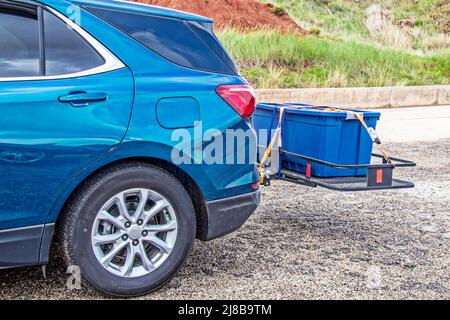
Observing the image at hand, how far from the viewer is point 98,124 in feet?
11.2

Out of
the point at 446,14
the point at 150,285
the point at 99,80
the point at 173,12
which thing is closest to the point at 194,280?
the point at 150,285

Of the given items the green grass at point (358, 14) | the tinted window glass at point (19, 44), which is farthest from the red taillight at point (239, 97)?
the green grass at point (358, 14)

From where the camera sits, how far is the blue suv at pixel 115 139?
10.8ft

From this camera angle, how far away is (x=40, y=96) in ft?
10.8

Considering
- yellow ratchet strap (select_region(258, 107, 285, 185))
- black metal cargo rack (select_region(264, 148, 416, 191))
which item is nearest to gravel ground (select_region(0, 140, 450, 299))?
black metal cargo rack (select_region(264, 148, 416, 191))

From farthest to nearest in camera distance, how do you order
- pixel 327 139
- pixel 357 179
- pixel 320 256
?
1. pixel 357 179
2. pixel 327 139
3. pixel 320 256

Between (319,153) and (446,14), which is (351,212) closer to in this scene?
(319,153)

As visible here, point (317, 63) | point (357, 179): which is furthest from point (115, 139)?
point (317, 63)

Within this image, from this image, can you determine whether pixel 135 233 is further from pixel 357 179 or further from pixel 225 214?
pixel 357 179

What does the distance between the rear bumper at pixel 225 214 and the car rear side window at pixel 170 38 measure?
0.84 m

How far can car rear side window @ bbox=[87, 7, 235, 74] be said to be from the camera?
366 centimetres

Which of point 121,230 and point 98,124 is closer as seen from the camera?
point 98,124

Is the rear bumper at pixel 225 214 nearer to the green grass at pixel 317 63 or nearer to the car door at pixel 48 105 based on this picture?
the car door at pixel 48 105

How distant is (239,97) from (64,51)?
3.68 feet
